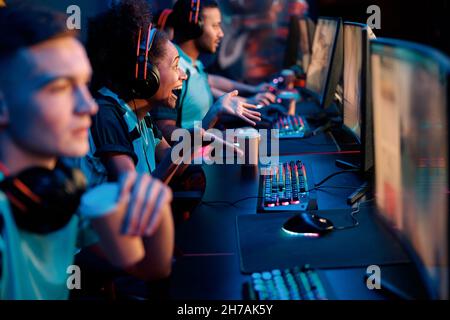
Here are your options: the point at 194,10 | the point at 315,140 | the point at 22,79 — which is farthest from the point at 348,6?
the point at 22,79

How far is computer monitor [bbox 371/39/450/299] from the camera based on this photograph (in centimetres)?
73

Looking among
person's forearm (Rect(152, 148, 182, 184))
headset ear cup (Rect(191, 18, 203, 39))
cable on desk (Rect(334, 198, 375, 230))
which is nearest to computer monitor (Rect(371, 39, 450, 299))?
cable on desk (Rect(334, 198, 375, 230))

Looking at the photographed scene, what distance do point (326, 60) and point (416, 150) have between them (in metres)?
1.70

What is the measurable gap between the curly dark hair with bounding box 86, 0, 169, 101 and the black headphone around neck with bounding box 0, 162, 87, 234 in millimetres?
774

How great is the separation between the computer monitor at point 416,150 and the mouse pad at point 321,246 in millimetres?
119

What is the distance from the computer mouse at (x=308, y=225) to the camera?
125 centimetres

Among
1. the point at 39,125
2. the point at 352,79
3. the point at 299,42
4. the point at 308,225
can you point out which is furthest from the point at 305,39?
the point at 39,125

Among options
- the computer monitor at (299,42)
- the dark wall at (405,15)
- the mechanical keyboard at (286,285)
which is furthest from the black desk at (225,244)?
the dark wall at (405,15)

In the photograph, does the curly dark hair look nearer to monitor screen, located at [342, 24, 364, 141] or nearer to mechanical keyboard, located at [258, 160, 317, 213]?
mechanical keyboard, located at [258, 160, 317, 213]

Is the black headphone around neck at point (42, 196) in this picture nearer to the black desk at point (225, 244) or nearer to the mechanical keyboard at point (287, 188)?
the black desk at point (225, 244)

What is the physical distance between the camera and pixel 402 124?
889 millimetres

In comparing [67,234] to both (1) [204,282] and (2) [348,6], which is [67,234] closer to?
(1) [204,282]
